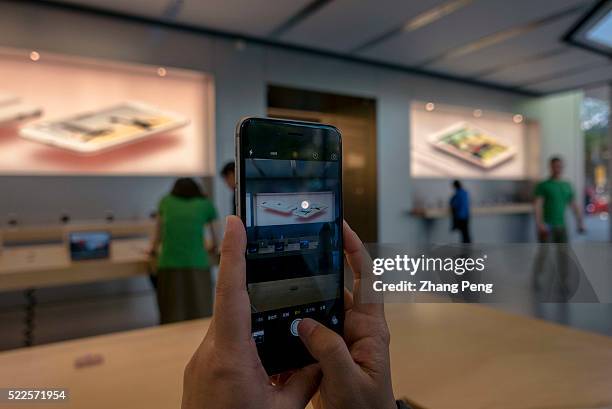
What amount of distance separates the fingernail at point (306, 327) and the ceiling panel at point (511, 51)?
3.93 m

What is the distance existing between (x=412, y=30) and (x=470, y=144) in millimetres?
2238

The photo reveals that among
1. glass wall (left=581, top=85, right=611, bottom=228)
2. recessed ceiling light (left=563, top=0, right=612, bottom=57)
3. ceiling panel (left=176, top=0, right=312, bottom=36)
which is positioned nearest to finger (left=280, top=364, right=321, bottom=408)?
recessed ceiling light (left=563, top=0, right=612, bottom=57)

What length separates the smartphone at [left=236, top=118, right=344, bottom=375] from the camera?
340mm

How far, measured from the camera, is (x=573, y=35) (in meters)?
1.46

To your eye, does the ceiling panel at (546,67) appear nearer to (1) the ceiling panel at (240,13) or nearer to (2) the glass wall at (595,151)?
(2) the glass wall at (595,151)

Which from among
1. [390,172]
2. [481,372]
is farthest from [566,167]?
[481,372]

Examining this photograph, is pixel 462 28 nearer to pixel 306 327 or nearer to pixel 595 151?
pixel 595 151

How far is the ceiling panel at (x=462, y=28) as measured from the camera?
306 cm

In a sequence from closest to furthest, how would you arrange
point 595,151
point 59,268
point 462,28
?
1. point 59,268
2. point 462,28
3. point 595,151

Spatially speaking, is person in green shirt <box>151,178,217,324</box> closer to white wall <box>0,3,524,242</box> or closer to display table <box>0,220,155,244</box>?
display table <box>0,220,155,244</box>

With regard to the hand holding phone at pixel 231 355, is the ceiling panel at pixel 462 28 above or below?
above

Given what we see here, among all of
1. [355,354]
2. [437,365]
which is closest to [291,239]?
[355,354]

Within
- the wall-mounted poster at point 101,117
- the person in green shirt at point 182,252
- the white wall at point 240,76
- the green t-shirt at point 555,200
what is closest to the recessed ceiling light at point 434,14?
the white wall at point 240,76

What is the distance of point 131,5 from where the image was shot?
290cm
